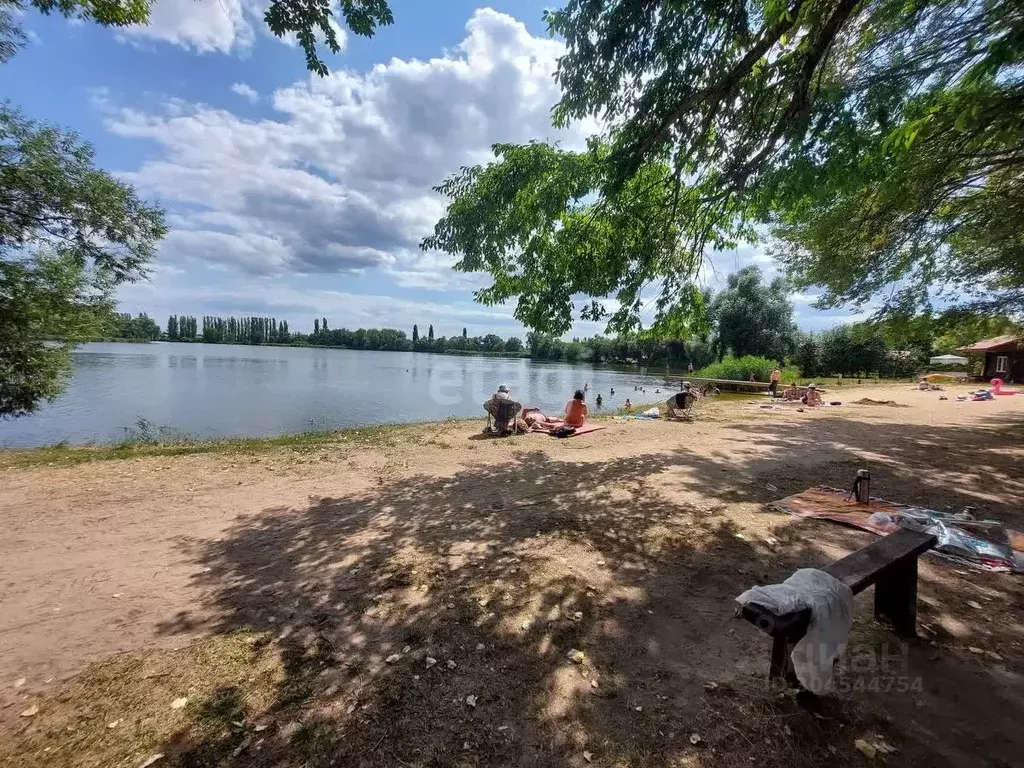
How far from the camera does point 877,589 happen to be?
3168 mm

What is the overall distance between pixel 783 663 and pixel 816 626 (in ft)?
1.04

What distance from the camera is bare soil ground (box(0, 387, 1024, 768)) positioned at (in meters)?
2.25

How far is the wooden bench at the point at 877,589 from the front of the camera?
229 cm

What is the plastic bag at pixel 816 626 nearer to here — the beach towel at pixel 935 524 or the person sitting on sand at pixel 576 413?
the beach towel at pixel 935 524

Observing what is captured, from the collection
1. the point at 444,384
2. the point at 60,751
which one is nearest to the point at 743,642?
the point at 60,751

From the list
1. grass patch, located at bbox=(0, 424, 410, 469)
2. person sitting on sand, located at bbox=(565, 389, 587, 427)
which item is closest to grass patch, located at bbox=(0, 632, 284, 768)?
grass patch, located at bbox=(0, 424, 410, 469)

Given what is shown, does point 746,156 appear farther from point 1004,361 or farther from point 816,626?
point 1004,361

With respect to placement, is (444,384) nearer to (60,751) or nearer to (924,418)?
(924,418)

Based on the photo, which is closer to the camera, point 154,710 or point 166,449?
point 154,710


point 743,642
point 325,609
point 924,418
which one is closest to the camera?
point 743,642

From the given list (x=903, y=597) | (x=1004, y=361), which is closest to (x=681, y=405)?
(x=903, y=597)

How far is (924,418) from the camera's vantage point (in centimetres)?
1415

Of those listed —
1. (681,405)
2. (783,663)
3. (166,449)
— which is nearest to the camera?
(783,663)

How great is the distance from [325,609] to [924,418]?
59.5 ft
